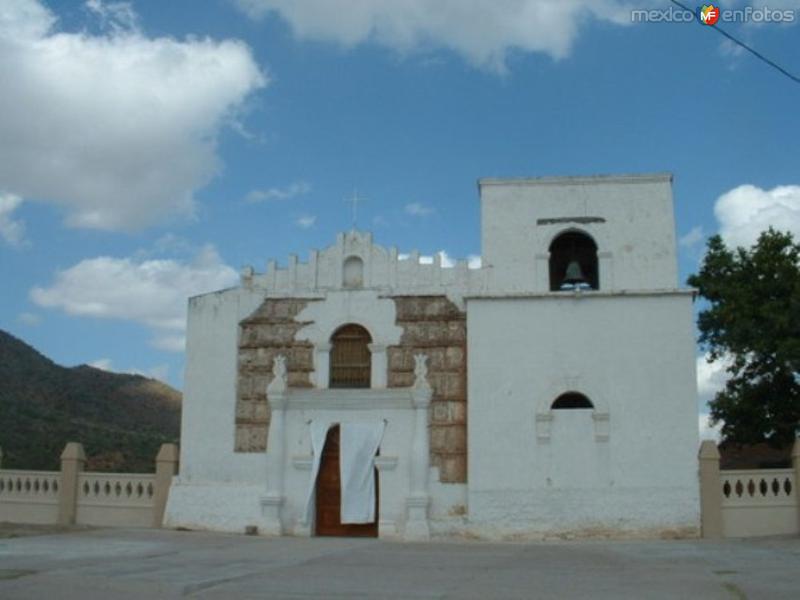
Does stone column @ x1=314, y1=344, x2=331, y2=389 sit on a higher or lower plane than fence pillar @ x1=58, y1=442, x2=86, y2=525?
higher

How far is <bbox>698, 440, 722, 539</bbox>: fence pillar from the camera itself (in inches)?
746

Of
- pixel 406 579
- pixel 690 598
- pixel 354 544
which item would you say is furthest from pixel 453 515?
pixel 690 598

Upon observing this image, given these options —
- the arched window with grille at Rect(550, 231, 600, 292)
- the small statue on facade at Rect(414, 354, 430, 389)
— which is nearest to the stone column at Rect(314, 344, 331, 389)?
the small statue on facade at Rect(414, 354, 430, 389)

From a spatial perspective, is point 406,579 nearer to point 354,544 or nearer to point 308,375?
point 354,544

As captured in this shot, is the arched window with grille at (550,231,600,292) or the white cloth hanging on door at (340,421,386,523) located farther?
the arched window with grille at (550,231,600,292)

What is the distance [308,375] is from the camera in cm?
2098

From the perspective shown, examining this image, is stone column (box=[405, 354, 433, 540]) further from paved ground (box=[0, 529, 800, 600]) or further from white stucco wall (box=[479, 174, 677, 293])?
white stucco wall (box=[479, 174, 677, 293])

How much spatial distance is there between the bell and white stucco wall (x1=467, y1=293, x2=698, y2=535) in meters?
0.67

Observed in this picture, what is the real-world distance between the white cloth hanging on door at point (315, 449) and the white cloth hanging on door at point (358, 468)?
39 centimetres

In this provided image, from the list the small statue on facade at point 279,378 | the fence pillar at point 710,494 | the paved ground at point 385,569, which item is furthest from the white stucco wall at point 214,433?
the fence pillar at point 710,494

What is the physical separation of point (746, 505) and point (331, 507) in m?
8.66

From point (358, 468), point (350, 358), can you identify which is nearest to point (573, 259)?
point (350, 358)

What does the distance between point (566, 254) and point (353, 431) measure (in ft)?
21.2

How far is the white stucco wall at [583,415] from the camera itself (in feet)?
63.0
